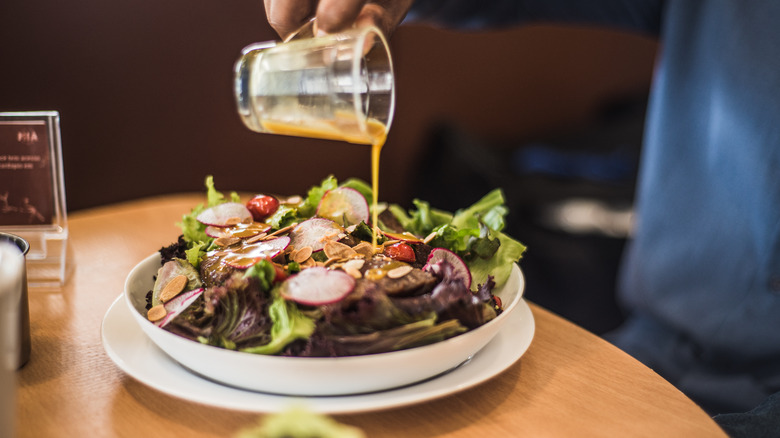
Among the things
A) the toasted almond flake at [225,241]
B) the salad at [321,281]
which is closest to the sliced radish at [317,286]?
the salad at [321,281]

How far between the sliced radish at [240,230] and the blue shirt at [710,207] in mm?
954

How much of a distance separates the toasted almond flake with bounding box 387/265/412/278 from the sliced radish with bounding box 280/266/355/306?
6 cm

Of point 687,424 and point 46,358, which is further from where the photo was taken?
point 46,358

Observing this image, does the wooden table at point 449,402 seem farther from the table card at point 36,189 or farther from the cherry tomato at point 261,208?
the cherry tomato at point 261,208

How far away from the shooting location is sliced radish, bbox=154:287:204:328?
0.93m

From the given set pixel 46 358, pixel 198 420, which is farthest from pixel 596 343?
pixel 46 358

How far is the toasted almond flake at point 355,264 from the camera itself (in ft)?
3.17

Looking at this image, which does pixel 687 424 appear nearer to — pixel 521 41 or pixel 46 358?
pixel 46 358

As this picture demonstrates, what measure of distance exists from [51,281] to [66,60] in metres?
1.69

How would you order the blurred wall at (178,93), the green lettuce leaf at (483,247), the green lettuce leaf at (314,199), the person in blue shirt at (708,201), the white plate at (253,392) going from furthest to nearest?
the blurred wall at (178,93) < the person in blue shirt at (708,201) < the green lettuce leaf at (314,199) < the green lettuce leaf at (483,247) < the white plate at (253,392)

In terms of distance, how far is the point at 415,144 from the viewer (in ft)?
12.9

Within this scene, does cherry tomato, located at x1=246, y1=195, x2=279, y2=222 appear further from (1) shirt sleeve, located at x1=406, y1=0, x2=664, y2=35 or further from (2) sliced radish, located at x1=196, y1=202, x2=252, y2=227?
(1) shirt sleeve, located at x1=406, y1=0, x2=664, y2=35

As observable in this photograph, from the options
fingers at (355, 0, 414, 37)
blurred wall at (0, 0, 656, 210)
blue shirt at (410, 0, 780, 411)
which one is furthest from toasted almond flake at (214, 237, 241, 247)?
blurred wall at (0, 0, 656, 210)

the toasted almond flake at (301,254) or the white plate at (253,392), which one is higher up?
the toasted almond flake at (301,254)
